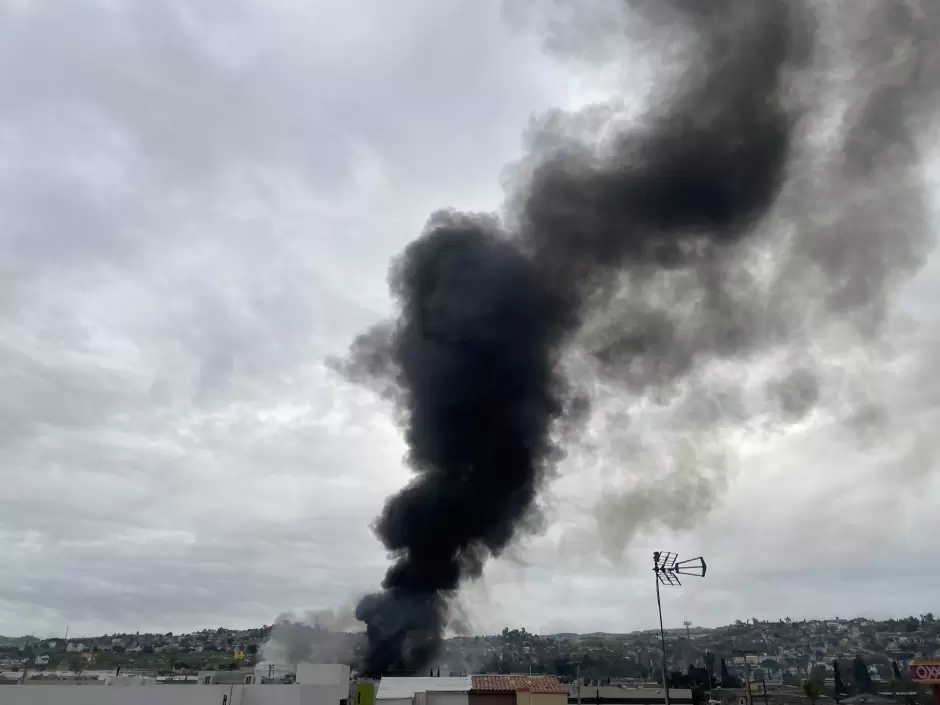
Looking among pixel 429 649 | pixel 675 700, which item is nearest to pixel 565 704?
pixel 429 649

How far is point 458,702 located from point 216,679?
58.2 ft

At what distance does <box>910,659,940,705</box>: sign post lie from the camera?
2911cm

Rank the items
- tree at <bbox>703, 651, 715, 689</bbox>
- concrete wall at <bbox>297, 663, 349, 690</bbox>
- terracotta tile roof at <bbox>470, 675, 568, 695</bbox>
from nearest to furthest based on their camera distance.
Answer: concrete wall at <bbox>297, 663, 349, 690</bbox>, terracotta tile roof at <bbox>470, 675, 568, 695</bbox>, tree at <bbox>703, 651, 715, 689</bbox>

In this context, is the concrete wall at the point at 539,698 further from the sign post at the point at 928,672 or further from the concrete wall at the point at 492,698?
the sign post at the point at 928,672

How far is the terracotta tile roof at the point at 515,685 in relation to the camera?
158ft

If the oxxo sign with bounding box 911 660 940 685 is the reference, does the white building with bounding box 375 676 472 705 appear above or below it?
below

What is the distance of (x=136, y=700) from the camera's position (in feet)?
81.7

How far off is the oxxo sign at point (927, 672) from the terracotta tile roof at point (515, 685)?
84.3 ft

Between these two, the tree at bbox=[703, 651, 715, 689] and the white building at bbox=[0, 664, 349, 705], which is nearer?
the white building at bbox=[0, 664, 349, 705]

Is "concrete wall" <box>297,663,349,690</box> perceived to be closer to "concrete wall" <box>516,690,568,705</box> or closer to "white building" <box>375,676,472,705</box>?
"white building" <box>375,676,472,705</box>

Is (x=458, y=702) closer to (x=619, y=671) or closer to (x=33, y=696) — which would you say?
(x=33, y=696)

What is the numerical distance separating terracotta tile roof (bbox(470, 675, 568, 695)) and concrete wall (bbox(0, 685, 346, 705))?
52.3 ft

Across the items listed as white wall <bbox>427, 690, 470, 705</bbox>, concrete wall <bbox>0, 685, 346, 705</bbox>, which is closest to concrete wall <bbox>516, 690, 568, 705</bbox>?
white wall <bbox>427, 690, 470, 705</bbox>

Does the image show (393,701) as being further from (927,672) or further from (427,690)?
(927,672)
